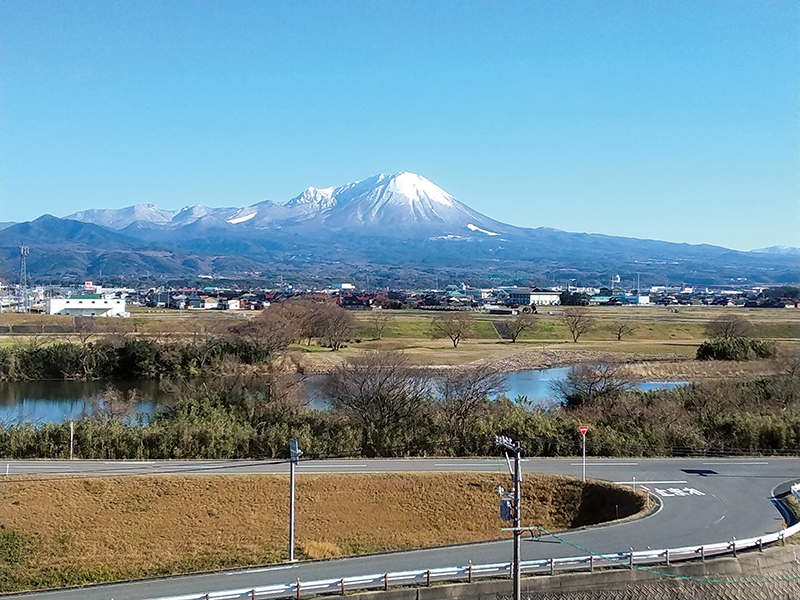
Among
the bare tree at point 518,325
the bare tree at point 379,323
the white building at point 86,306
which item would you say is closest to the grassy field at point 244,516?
the bare tree at point 379,323

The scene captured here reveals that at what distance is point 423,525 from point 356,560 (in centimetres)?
245

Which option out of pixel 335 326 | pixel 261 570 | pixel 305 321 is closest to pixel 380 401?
pixel 261 570

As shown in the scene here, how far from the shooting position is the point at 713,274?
140 metres

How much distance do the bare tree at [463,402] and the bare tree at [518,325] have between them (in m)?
17.8

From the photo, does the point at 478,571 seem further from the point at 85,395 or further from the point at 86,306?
the point at 86,306

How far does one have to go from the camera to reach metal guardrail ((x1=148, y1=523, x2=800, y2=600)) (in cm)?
644

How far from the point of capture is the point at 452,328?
34.2 meters

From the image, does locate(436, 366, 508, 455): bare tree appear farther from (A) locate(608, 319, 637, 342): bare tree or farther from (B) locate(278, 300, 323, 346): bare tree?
(A) locate(608, 319, 637, 342): bare tree

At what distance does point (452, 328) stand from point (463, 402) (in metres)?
20.0

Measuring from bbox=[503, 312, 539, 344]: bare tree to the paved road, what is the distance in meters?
21.9

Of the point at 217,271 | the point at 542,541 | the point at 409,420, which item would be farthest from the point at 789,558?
the point at 217,271

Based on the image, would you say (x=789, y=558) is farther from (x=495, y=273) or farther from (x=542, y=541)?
(x=495, y=273)

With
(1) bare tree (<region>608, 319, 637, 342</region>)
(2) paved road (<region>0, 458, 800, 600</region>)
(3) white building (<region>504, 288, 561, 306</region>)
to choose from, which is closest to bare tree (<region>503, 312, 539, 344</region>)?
(1) bare tree (<region>608, 319, 637, 342</region>)

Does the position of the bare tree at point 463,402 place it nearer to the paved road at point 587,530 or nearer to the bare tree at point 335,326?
the paved road at point 587,530
